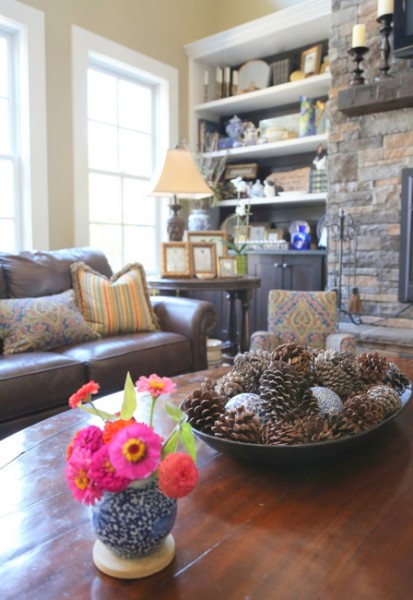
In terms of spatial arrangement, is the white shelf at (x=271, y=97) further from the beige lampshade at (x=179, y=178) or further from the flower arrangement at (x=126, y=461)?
the flower arrangement at (x=126, y=461)

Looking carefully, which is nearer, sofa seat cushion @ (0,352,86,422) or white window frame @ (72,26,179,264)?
sofa seat cushion @ (0,352,86,422)

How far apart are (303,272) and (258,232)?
83 cm

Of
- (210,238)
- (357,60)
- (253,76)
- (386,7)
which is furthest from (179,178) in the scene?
(253,76)

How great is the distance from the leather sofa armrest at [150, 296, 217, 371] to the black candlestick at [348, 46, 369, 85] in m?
1.82

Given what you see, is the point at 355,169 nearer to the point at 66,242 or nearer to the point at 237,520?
the point at 66,242

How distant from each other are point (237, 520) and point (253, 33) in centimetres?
409

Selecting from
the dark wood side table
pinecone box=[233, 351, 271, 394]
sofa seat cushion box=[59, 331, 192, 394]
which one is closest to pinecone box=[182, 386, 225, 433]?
pinecone box=[233, 351, 271, 394]

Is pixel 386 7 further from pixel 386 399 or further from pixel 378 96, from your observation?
pixel 386 399

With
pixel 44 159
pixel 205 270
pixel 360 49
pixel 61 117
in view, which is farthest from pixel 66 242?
pixel 360 49

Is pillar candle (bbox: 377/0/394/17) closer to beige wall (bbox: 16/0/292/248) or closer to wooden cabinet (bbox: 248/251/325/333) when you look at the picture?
beige wall (bbox: 16/0/292/248)

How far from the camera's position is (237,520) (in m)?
0.70

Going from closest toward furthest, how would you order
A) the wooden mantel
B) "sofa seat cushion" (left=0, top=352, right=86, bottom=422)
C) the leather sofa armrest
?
"sofa seat cushion" (left=0, top=352, right=86, bottom=422) → the leather sofa armrest → the wooden mantel

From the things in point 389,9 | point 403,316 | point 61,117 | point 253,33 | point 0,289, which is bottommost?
point 403,316

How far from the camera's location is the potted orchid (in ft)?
1.74
